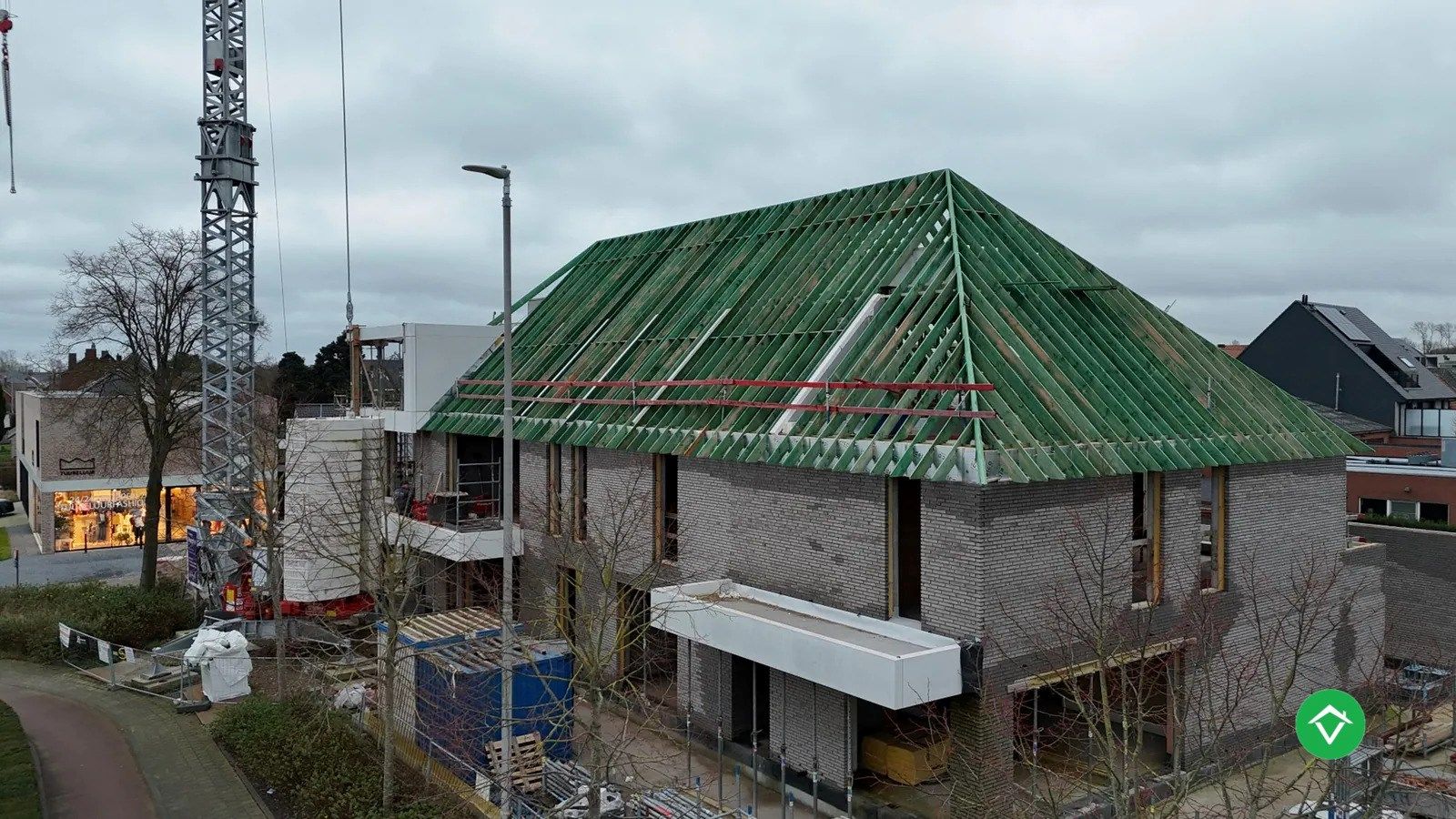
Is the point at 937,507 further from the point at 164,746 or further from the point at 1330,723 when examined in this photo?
the point at 164,746

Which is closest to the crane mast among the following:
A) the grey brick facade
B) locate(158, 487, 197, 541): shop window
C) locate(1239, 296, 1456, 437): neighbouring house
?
the grey brick facade

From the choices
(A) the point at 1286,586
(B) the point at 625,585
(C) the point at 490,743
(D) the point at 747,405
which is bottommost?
(C) the point at 490,743

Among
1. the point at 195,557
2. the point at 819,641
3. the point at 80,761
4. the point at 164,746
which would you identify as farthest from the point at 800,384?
the point at 195,557

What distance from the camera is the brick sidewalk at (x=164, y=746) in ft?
58.9

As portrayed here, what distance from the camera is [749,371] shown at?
21844 millimetres

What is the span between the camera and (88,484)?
47594 millimetres

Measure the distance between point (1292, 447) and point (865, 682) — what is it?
36.9ft

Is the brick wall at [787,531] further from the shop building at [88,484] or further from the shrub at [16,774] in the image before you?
the shop building at [88,484]

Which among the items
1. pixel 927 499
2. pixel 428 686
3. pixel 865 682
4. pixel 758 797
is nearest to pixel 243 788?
pixel 428 686

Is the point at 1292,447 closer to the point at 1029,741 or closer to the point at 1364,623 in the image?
the point at 1364,623

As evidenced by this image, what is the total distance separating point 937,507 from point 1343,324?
44106 millimetres

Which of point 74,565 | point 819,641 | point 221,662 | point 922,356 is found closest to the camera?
point 819,641

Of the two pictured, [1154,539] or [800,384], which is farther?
[800,384]

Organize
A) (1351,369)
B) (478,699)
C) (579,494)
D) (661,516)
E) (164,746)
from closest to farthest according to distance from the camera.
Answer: (478,699), (164,746), (661,516), (579,494), (1351,369)
